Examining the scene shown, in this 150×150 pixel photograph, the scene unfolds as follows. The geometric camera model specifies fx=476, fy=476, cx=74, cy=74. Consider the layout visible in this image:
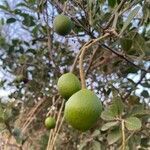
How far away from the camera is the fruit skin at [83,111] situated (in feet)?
2.81

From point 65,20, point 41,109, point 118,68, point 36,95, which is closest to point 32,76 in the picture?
point 36,95

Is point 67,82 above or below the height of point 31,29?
below

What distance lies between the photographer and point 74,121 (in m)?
Result: 0.86

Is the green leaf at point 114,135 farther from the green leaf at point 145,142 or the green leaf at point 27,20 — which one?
the green leaf at point 27,20

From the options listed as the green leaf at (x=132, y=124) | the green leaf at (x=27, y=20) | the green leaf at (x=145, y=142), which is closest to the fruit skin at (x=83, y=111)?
the green leaf at (x=132, y=124)

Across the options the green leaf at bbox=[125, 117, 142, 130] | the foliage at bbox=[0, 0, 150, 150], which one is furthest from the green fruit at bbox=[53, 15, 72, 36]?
the green leaf at bbox=[125, 117, 142, 130]

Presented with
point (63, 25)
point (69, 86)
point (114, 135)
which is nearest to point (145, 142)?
point (114, 135)

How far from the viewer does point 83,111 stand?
0.86m

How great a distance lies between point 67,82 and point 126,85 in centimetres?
122

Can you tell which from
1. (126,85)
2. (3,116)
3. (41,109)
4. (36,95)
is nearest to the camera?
(3,116)

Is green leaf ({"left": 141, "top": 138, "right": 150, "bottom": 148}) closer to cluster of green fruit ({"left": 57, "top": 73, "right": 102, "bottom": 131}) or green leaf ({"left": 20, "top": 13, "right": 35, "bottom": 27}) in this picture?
cluster of green fruit ({"left": 57, "top": 73, "right": 102, "bottom": 131})

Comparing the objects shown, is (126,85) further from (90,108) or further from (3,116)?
(90,108)

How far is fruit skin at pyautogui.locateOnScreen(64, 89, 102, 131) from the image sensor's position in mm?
855

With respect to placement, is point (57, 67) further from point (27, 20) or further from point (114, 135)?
point (114, 135)
